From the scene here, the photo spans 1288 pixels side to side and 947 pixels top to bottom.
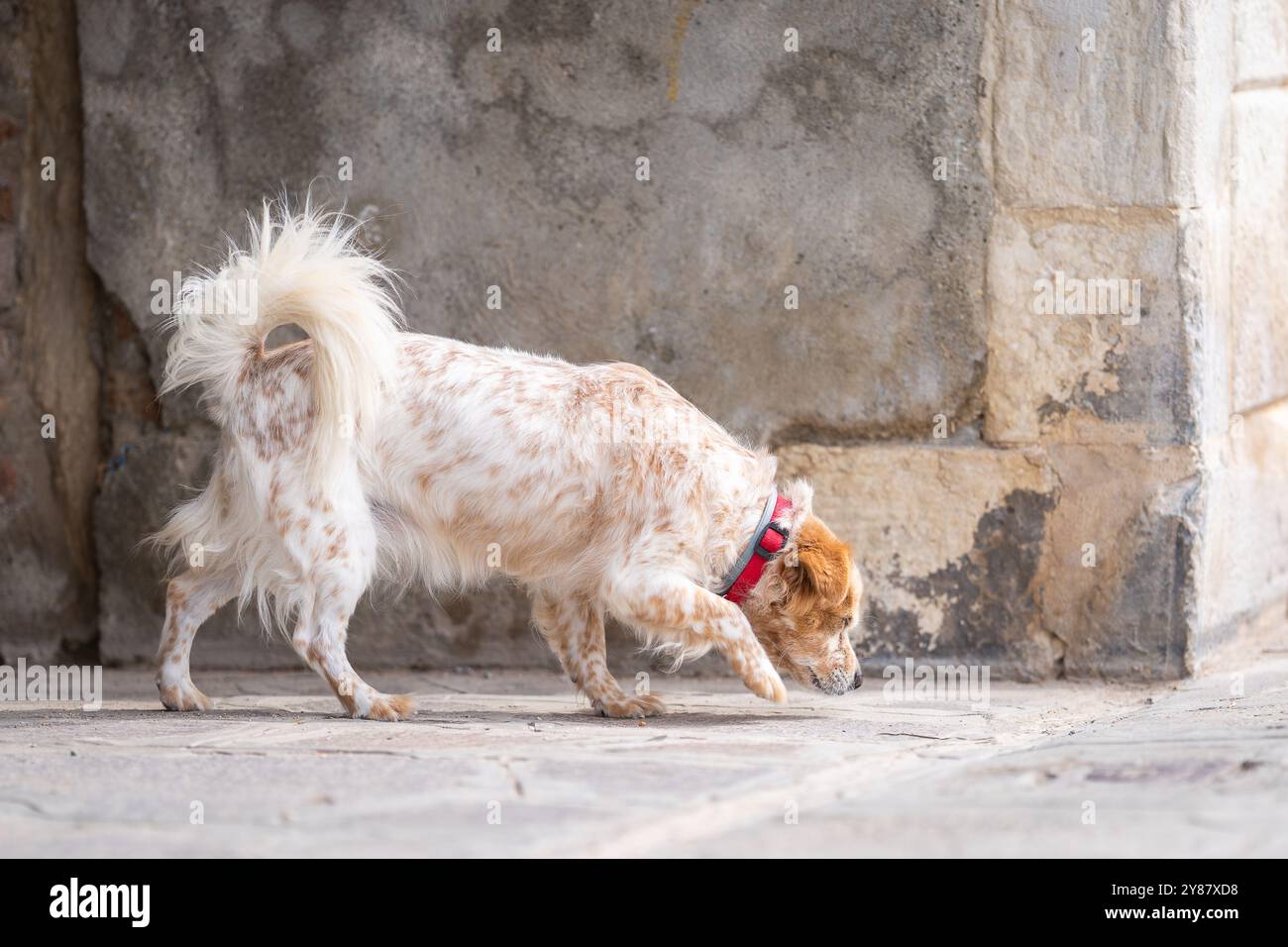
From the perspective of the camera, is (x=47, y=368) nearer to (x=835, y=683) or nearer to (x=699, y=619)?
(x=699, y=619)

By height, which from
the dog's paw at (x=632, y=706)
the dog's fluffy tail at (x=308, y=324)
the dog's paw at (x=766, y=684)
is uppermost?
the dog's fluffy tail at (x=308, y=324)

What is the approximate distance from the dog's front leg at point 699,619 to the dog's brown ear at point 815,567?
24 cm

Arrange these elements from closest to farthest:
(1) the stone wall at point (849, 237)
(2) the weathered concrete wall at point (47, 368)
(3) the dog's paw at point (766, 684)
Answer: (3) the dog's paw at point (766, 684), (1) the stone wall at point (849, 237), (2) the weathered concrete wall at point (47, 368)

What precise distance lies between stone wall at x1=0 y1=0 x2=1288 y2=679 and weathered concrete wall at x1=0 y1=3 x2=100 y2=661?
0.18 m

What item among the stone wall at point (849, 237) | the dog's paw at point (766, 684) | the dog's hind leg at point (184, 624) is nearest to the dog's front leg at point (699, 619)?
the dog's paw at point (766, 684)

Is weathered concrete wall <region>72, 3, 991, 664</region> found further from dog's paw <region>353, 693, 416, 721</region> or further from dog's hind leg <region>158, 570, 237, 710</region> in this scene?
dog's paw <region>353, 693, 416, 721</region>

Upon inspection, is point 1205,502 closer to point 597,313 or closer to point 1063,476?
point 1063,476

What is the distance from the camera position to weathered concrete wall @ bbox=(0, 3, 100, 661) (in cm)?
523

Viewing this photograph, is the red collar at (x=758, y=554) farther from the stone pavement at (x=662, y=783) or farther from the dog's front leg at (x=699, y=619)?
the stone pavement at (x=662, y=783)

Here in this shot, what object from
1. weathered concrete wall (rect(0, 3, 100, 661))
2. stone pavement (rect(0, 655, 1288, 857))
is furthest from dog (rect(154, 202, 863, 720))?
weathered concrete wall (rect(0, 3, 100, 661))

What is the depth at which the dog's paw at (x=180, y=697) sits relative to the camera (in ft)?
13.9

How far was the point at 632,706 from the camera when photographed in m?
4.22

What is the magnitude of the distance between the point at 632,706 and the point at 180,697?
133cm

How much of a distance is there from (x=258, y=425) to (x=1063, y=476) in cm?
258
